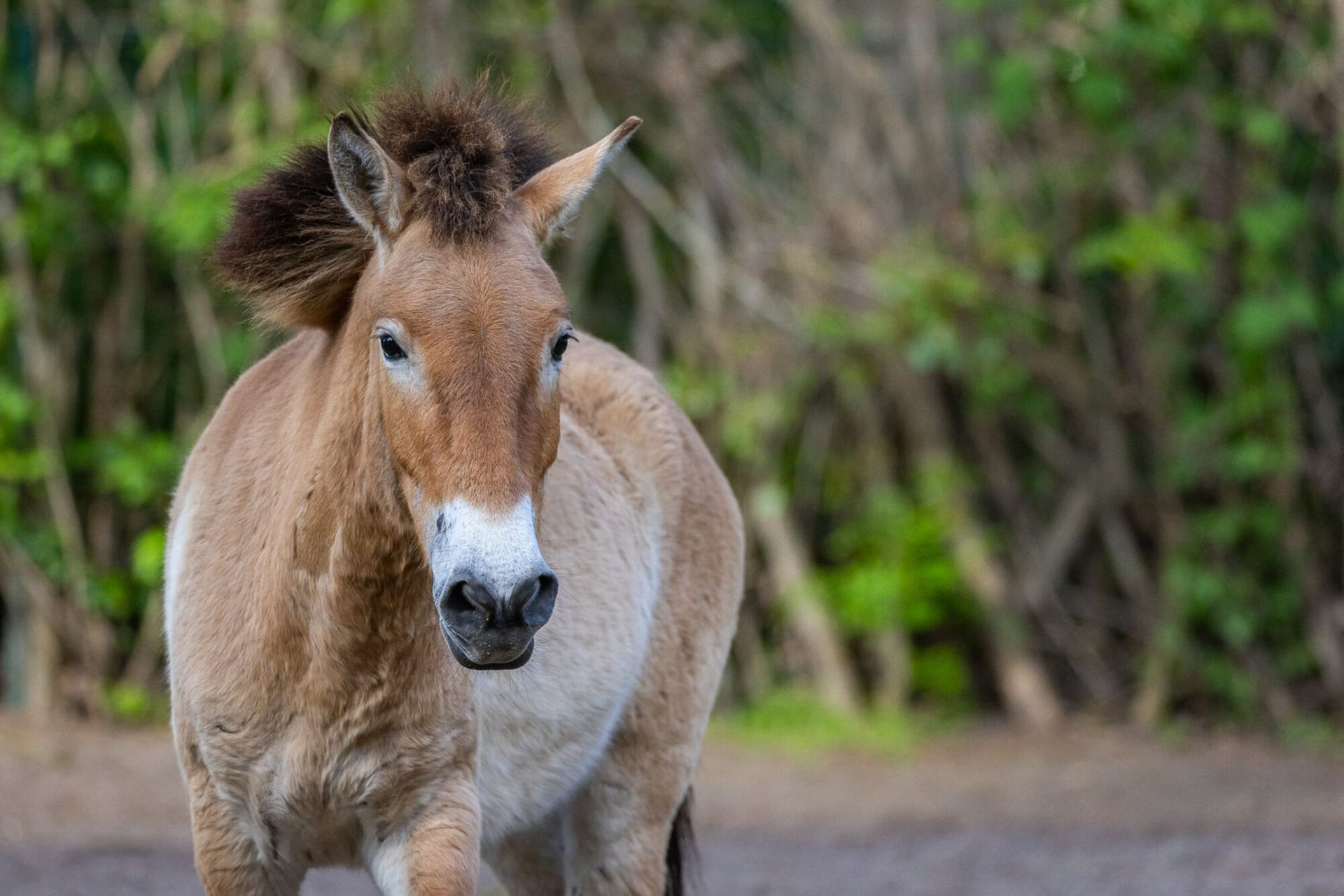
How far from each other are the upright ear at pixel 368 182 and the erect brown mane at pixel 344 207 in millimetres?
37

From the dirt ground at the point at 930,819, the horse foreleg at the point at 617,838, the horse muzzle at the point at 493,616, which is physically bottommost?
the dirt ground at the point at 930,819

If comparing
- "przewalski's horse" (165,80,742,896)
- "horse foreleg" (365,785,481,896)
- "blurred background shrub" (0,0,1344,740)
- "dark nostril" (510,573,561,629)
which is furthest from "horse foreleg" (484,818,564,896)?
"blurred background shrub" (0,0,1344,740)

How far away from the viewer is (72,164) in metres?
8.01

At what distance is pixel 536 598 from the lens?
2598 mm

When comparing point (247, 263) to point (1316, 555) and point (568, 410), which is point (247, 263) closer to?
point (568, 410)

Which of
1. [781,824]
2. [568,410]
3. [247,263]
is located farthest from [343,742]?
[781,824]

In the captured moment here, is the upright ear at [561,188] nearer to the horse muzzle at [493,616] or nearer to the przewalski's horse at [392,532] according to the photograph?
the przewalski's horse at [392,532]

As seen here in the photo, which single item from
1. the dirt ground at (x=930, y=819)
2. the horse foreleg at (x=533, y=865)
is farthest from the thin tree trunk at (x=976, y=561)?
the horse foreleg at (x=533, y=865)

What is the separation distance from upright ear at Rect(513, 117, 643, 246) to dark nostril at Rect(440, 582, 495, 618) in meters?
0.85

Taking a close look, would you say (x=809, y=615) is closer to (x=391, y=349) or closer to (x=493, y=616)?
(x=391, y=349)

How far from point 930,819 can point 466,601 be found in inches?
187

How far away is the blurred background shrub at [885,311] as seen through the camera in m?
7.96

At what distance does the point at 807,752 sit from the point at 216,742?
17.4ft

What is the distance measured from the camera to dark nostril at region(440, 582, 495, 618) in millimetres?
2559
